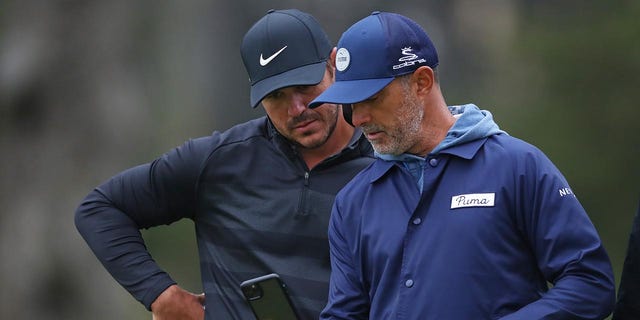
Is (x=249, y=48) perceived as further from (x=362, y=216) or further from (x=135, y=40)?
(x=135, y=40)

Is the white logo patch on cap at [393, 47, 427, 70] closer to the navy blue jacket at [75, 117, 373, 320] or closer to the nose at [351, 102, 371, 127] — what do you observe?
the nose at [351, 102, 371, 127]

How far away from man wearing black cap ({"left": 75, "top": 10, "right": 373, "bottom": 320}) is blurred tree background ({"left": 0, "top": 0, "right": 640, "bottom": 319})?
4.04m

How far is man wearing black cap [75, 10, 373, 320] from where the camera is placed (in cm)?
454

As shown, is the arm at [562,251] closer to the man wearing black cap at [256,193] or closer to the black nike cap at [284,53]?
the man wearing black cap at [256,193]

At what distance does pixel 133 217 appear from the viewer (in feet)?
16.0

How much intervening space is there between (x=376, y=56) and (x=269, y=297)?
2.97 feet

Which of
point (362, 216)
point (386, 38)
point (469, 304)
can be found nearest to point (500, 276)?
point (469, 304)

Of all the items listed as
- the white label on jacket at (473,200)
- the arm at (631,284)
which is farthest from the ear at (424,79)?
the arm at (631,284)

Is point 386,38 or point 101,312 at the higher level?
point 386,38

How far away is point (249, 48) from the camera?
4.72 m

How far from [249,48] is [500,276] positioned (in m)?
1.41

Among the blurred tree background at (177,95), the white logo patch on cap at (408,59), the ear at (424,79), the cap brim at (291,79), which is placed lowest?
the blurred tree background at (177,95)

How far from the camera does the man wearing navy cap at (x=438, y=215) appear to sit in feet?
11.8

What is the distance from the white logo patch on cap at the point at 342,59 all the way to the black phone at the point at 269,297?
73 cm
